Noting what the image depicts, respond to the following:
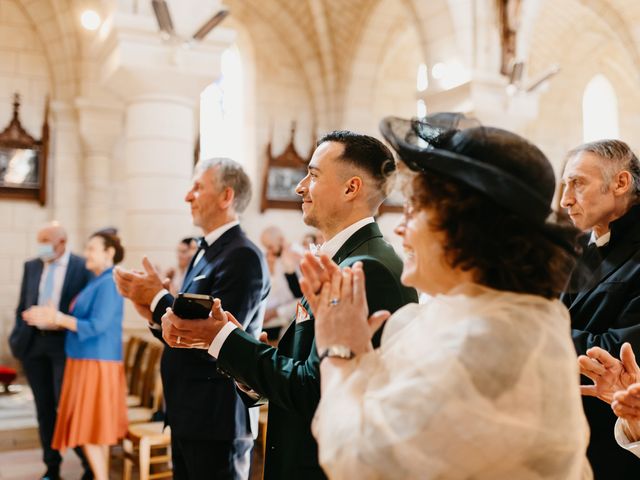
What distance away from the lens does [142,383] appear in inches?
197

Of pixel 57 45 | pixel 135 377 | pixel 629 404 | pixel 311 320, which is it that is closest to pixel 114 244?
pixel 135 377

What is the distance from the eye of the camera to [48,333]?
441cm

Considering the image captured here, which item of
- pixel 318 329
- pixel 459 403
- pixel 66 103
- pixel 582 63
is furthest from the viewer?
pixel 582 63

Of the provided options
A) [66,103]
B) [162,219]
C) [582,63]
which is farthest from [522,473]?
[582,63]

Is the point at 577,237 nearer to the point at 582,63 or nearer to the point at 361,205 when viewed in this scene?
the point at 361,205

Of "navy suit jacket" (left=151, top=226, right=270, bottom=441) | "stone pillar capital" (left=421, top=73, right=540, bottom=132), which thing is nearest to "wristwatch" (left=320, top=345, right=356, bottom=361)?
"navy suit jacket" (left=151, top=226, right=270, bottom=441)

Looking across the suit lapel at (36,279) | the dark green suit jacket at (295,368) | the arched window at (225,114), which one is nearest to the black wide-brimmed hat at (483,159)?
the dark green suit jacket at (295,368)

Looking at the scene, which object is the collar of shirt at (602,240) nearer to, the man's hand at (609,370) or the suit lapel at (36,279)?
the man's hand at (609,370)

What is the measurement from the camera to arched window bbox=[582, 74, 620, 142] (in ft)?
42.4

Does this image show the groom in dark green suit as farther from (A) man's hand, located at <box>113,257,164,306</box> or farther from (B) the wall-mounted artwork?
(B) the wall-mounted artwork

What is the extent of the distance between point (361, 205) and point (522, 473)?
1035 millimetres

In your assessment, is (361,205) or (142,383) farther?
(142,383)

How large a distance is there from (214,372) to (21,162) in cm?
718

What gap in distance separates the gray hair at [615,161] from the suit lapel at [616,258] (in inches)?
7.4
